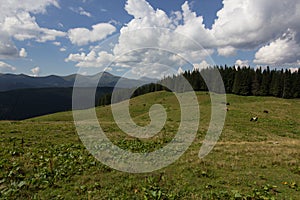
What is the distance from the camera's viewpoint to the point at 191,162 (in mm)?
14422

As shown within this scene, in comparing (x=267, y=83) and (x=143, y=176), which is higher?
(x=267, y=83)

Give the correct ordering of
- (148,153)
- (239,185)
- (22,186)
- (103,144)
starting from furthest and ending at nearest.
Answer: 1. (103,144)
2. (148,153)
3. (239,185)
4. (22,186)

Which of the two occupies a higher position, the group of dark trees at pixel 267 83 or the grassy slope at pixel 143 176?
the group of dark trees at pixel 267 83

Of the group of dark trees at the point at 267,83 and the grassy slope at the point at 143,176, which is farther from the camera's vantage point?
the group of dark trees at the point at 267,83

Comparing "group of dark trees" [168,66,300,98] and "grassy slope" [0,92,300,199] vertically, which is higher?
"group of dark trees" [168,66,300,98]

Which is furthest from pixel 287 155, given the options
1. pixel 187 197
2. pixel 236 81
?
pixel 236 81

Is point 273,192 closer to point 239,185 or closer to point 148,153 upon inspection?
point 239,185

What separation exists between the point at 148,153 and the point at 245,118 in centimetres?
3765

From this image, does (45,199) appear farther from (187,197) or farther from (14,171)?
(187,197)

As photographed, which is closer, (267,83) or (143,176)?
(143,176)

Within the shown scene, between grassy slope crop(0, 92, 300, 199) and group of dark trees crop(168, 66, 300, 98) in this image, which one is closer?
grassy slope crop(0, 92, 300, 199)

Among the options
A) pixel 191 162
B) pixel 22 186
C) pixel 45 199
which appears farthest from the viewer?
pixel 191 162

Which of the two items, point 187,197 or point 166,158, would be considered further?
point 166,158

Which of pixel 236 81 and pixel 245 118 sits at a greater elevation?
pixel 236 81
